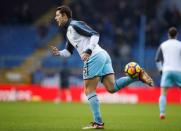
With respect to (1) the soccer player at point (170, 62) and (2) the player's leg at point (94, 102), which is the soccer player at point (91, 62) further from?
(1) the soccer player at point (170, 62)

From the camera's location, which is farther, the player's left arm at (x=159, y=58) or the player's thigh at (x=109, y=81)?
the player's left arm at (x=159, y=58)

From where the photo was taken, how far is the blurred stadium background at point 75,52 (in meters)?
24.7

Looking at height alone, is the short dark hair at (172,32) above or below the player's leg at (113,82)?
above

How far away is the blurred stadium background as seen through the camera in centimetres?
2466

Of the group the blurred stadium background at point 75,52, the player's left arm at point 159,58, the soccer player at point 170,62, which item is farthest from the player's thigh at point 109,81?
the blurred stadium background at point 75,52

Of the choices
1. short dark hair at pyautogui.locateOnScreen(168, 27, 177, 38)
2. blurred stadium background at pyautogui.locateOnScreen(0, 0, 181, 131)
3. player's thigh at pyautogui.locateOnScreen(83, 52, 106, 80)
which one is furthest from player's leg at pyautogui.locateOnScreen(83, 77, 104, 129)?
blurred stadium background at pyautogui.locateOnScreen(0, 0, 181, 131)

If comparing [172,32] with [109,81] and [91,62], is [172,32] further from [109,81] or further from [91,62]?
[91,62]

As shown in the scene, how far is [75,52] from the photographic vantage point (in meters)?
27.4

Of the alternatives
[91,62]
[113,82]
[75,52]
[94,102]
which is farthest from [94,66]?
[75,52]

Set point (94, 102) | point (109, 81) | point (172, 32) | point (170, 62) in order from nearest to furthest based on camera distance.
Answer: point (94, 102) → point (109, 81) → point (172, 32) → point (170, 62)

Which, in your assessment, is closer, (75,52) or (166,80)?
(166,80)

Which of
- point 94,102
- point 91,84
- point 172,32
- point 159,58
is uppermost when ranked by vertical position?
point 172,32

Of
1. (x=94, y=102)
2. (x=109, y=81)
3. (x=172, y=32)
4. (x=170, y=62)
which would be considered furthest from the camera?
(x=170, y=62)

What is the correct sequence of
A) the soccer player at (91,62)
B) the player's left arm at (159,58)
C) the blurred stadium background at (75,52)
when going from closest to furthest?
the soccer player at (91,62) → the player's left arm at (159,58) → the blurred stadium background at (75,52)
